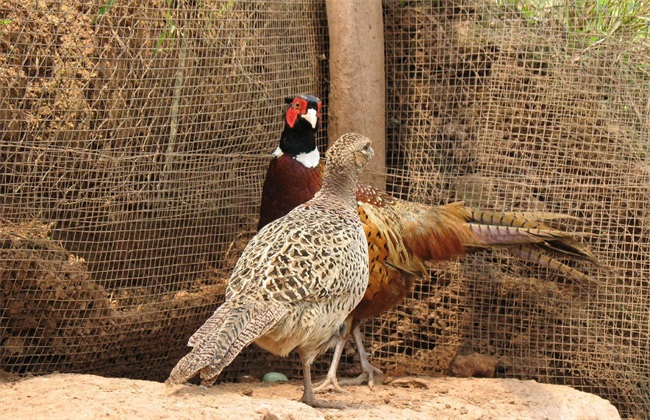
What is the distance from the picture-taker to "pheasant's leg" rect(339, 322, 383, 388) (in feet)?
17.7

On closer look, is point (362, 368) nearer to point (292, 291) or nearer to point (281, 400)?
point (281, 400)

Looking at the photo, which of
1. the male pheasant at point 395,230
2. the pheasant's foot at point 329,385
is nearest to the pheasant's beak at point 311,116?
the male pheasant at point 395,230

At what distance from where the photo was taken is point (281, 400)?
4180 mm

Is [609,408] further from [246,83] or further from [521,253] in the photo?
[246,83]

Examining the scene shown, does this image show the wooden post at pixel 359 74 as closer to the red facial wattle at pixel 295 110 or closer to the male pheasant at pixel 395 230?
the male pheasant at pixel 395 230

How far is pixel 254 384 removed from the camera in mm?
5305

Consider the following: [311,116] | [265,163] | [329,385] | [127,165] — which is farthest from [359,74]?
[329,385]

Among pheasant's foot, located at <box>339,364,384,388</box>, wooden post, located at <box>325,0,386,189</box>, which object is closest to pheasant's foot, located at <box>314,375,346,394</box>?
pheasant's foot, located at <box>339,364,384,388</box>

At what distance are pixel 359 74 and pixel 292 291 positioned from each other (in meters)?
2.43

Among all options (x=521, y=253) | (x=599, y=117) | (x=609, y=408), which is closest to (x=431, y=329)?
(x=521, y=253)

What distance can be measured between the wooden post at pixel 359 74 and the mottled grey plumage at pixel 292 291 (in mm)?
1482

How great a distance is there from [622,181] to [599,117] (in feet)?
1.44

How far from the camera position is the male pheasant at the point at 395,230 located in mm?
5266

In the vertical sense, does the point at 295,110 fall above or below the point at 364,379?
above
